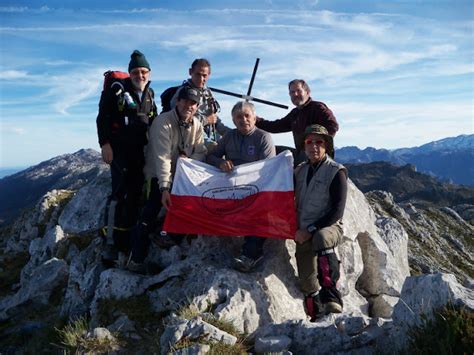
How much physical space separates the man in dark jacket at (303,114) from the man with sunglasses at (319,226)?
96.3 inches

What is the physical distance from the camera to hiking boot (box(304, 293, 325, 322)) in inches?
395

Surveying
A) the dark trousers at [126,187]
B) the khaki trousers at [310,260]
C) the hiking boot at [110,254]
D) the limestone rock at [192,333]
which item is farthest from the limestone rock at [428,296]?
the hiking boot at [110,254]

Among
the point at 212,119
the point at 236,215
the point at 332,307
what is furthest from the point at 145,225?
the point at 332,307

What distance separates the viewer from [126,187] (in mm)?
12086

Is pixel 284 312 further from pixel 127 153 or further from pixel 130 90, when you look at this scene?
pixel 130 90

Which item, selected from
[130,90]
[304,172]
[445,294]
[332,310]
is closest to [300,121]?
[304,172]

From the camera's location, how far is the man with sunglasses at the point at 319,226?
9797mm

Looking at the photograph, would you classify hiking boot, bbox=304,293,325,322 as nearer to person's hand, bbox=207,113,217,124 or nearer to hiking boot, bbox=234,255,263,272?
hiking boot, bbox=234,255,263,272

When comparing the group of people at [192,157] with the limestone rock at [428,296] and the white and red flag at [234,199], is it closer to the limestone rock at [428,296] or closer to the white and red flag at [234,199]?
the white and red flag at [234,199]

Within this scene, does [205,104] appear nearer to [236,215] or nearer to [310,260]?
[236,215]

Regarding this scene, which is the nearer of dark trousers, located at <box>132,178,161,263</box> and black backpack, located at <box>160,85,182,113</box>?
dark trousers, located at <box>132,178,161,263</box>

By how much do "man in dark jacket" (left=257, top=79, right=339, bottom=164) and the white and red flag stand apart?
2329mm

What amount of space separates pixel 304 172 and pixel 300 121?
3261 mm

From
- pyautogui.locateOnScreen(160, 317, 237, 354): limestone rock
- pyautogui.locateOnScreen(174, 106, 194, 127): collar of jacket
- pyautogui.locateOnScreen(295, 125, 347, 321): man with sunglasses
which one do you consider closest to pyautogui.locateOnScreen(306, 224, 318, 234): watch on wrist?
pyautogui.locateOnScreen(295, 125, 347, 321): man with sunglasses
